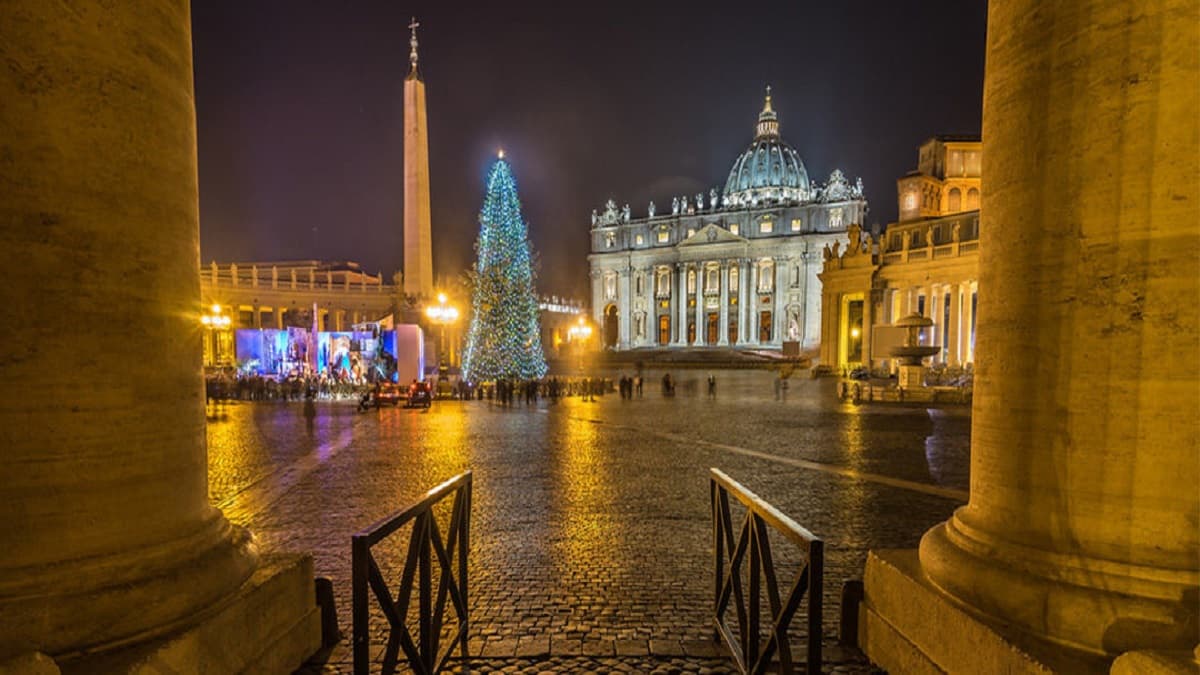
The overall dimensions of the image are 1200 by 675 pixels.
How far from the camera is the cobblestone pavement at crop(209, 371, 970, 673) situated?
426cm

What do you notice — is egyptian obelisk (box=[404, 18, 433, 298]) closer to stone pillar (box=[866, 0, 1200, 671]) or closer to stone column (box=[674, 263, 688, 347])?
stone pillar (box=[866, 0, 1200, 671])

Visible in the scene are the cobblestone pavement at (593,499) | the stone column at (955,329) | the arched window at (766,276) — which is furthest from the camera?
the arched window at (766,276)

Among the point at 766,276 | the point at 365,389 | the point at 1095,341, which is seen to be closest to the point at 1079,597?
the point at 1095,341

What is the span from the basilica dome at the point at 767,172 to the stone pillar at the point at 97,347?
99.5 m

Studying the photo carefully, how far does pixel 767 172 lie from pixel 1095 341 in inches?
4243

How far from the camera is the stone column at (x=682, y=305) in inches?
3538

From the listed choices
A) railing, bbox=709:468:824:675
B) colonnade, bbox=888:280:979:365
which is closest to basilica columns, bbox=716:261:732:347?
colonnade, bbox=888:280:979:365

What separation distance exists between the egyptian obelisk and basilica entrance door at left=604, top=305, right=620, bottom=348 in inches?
2746

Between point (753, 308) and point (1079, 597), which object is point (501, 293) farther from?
point (753, 308)

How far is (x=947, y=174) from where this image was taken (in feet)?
174

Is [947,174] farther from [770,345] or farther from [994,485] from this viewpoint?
[994,485]

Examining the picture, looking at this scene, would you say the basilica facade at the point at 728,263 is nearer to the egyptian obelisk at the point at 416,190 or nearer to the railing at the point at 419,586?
the egyptian obelisk at the point at 416,190

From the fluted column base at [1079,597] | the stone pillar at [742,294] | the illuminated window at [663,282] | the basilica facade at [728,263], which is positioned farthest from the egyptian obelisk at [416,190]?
the illuminated window at [663,282]

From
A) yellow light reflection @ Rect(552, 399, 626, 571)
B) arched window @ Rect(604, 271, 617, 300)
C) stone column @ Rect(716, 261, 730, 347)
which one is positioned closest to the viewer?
yellow light reflection @ Rect(552, 399, 626, 571)
